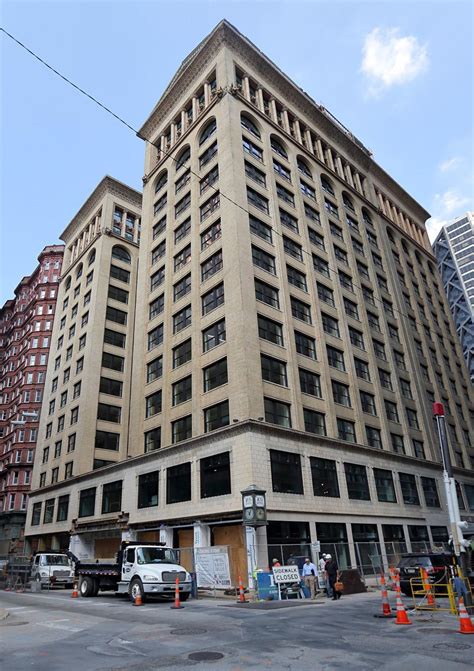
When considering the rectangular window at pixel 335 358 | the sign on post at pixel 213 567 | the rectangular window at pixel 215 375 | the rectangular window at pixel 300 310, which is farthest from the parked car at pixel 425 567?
the rectangular window at pixel 300 310

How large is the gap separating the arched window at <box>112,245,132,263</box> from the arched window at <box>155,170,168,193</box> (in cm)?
1213

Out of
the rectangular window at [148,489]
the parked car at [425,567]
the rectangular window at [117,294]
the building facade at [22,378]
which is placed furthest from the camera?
the building facade at [22,378]

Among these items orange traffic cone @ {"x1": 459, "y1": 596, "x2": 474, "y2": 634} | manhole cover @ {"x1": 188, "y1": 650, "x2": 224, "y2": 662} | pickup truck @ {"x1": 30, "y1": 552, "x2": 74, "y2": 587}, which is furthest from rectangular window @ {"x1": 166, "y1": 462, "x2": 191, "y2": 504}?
manhole cover @ {"x1": 188, "y1": 650, "x2": 224, "y2": 662}

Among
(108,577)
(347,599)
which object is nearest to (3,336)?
(108,577)

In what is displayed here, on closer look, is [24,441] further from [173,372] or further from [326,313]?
[326,313]

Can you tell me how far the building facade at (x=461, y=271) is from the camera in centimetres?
11888

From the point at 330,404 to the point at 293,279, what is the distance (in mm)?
10050

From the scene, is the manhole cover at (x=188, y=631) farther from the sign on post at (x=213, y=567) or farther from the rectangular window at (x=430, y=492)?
the rectangular window at (x=430, y=492)

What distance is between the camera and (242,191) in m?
36.1

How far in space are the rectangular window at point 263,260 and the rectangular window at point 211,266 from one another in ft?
8.43

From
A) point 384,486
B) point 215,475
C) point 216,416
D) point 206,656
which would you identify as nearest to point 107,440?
point 216,416

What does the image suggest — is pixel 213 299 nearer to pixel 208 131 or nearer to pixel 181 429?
pixel 181 429

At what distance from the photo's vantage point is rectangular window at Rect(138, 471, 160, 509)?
3345 centimetres

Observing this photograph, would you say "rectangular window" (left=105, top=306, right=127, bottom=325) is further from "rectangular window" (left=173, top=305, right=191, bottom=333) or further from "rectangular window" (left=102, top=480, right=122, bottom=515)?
"rectangular window" (left=102, top=480, right=122, bottom=515)
